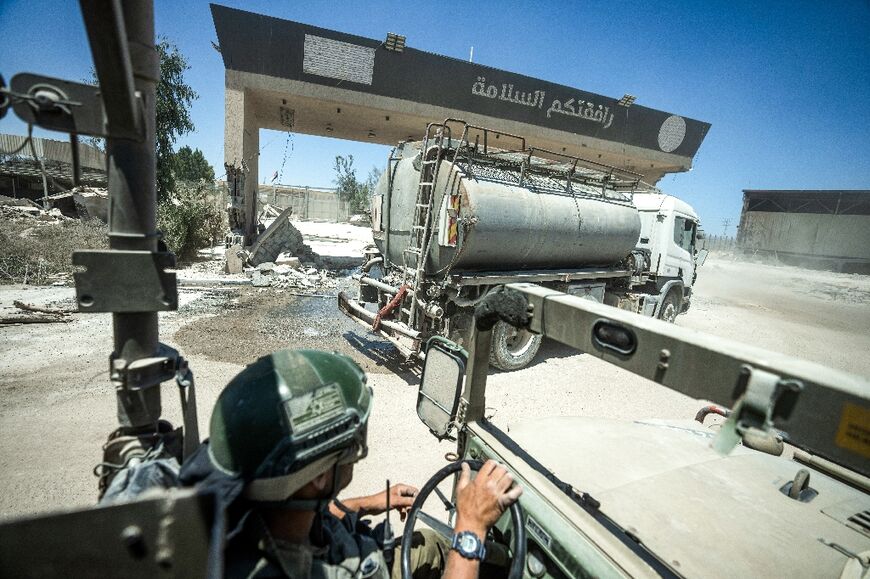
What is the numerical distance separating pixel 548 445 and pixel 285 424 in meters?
1.70

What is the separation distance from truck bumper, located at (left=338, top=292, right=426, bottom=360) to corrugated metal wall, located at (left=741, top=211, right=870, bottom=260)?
1689 inches

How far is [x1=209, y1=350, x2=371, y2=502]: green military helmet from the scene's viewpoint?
121 centimetres

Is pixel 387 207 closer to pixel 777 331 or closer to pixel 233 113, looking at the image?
pixel 233 113

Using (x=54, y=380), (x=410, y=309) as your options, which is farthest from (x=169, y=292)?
(x=54, y=380)

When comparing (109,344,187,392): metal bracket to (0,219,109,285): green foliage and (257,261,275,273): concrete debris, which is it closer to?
(0,219,109,285): green foliage

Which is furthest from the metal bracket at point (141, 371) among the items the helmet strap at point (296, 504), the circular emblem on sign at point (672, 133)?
the circular emblem on sign at point (672, 133)

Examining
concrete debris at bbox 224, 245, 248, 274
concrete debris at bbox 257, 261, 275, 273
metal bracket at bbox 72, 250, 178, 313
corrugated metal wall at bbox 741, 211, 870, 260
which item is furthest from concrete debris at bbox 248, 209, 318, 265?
corrugated metal wall at bbox 741, 211, 870, 260

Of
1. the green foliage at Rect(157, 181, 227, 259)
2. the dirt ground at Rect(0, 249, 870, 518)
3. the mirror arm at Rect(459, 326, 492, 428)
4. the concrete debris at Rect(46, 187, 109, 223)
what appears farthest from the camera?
the concrete debris at Rect(46, 187, 109, 223)

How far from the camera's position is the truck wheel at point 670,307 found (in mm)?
9734

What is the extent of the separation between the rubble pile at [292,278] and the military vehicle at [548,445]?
8931 mm

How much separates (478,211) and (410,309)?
178 cm

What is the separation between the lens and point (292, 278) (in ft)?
37.4

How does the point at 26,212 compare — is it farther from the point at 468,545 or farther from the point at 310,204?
the point at 310,204

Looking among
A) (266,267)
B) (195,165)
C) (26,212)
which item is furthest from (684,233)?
(195,165)
